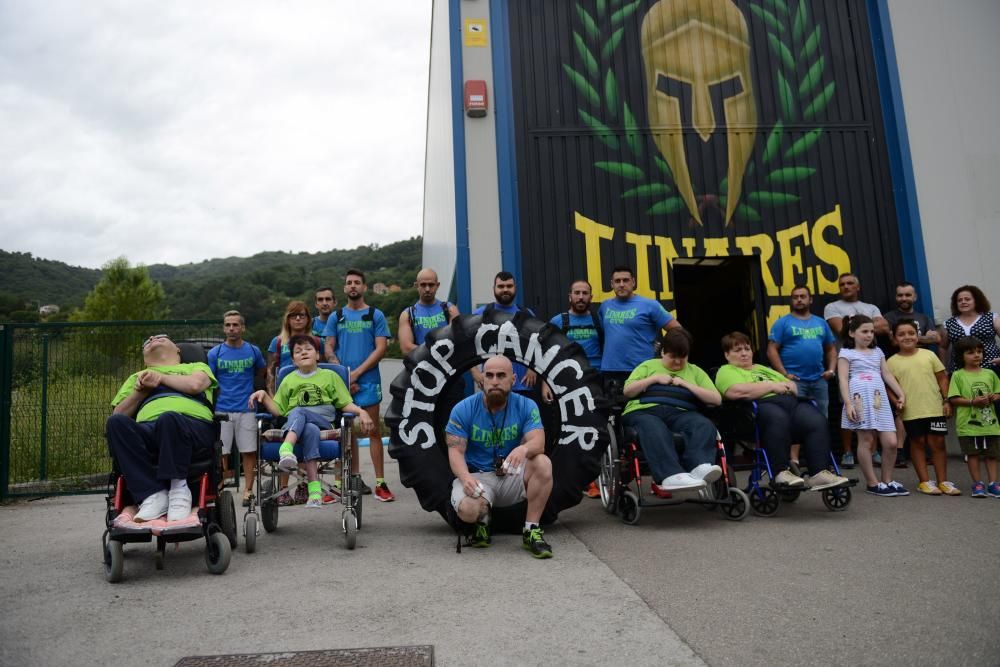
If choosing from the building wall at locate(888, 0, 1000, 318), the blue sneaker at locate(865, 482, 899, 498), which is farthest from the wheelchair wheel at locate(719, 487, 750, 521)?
the building wall at locate(888, 0, 1000, 318)

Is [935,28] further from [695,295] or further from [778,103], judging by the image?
[695,295]

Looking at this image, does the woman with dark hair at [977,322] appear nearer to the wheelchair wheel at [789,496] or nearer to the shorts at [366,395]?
the wheelchair wheel at [789,496]

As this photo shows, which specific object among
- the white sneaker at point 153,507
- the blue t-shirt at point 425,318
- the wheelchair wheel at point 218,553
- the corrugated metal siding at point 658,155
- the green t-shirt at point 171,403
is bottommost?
the wheelchair wheel at point 218,553

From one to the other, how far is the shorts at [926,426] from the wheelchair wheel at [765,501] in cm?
166

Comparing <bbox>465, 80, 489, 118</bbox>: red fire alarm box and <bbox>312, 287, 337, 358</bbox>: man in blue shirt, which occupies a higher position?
<bbox>465, 80, 489, 118</bbox>: red fire alarm box

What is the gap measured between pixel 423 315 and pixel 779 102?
521cm

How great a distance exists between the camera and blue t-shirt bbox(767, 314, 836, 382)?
20.5 ft

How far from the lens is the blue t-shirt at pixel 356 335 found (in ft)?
20.0

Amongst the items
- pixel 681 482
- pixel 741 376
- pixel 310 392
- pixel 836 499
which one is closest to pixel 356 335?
pixel 310 392

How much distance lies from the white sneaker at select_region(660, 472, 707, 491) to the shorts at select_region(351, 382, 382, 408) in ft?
8.99

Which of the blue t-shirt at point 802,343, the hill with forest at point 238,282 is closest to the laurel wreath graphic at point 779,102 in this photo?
the blue t-shirt at point 802,343

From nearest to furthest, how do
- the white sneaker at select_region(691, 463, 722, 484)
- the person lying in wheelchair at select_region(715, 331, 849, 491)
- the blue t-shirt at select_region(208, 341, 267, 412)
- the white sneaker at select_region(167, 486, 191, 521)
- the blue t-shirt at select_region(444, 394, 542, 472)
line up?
the white sneaker at select_region(167, 486, 191, 521) → the blue t-shirt at select_region(444, 394, 542, 472) → the white sneaker at select_region(691, 463, 722, 484) → the person lying in wheelchair at select_region(715, 331, 849, 491) → the blue t-shirt at select_region(208, 341, 267, 412)

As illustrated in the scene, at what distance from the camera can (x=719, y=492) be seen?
488 centimetres

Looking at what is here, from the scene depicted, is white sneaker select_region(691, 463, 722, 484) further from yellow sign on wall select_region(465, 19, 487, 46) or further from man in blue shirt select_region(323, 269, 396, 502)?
yellow sign on wall select_region(465, 19, 487, 46)
